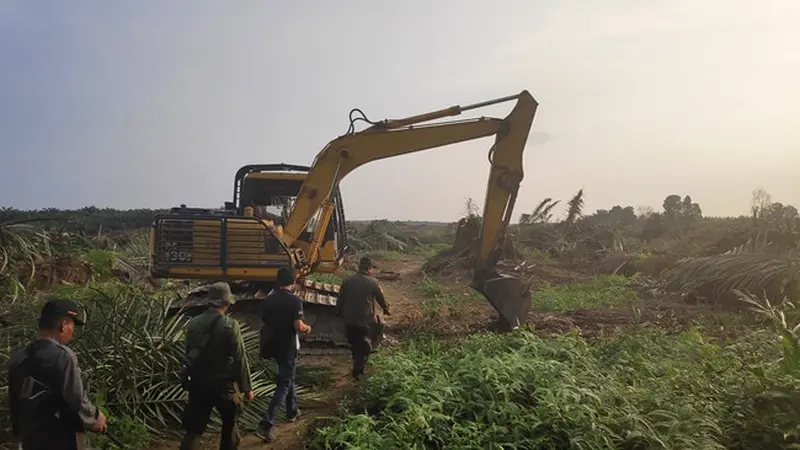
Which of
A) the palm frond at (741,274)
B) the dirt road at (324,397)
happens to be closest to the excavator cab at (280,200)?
the dirt road at (324,397)

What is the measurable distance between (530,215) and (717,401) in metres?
26.3

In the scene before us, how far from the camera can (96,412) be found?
3955 millimetres

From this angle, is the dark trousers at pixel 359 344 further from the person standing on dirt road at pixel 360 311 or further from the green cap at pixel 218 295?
the green cap at pixel 218 295

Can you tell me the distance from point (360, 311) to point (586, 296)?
8590 mm

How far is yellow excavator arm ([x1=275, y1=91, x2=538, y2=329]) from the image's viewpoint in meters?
10.1

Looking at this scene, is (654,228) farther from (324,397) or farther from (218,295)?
(218,295)

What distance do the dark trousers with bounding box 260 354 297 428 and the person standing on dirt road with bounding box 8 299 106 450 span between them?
2456 millimetres

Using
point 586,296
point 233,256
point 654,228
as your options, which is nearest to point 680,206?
point 654,228

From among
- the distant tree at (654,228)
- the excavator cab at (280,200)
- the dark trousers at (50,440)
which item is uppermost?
the distant tree at (654,228)

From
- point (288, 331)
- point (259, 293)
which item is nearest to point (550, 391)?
point (288, 331)

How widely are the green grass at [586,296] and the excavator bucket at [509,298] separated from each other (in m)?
3.27

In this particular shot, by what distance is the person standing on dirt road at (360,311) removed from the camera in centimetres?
781

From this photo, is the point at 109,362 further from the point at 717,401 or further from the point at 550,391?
the point at 717,401

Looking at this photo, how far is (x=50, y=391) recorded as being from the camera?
12.2 feet
